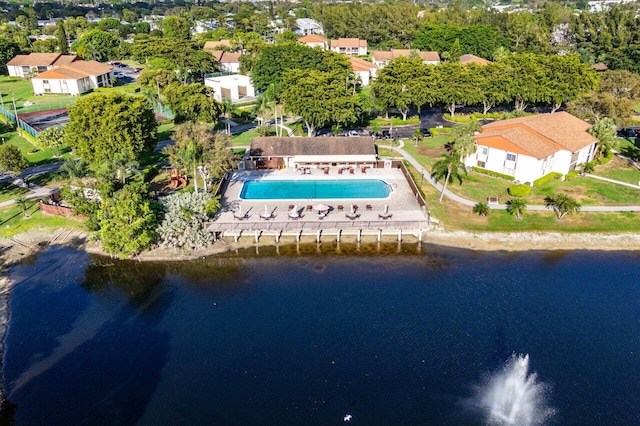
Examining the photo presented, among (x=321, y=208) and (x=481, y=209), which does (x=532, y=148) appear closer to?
(x=481, y=209)

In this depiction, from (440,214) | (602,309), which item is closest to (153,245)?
(440,214)

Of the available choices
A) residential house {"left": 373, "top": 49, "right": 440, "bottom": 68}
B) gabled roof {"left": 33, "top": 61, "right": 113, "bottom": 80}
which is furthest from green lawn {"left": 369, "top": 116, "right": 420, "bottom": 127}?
gabled roof {"left": 33, "top": 61, "right": 113, "bottom": 80}

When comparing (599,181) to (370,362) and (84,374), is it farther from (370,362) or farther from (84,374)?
(84,374)

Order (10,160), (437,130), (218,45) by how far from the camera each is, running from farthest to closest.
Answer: (218,45) < (437,130) < (10,160)

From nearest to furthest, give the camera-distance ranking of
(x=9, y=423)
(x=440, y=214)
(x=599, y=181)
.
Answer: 1. (x=9, y=423)
2. (x=440, y=214)
3. (x=599, y=181)

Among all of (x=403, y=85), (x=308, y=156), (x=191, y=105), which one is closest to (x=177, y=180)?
(x=308, y=156)

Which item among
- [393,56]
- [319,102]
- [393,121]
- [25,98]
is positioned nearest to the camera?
[319,102]
